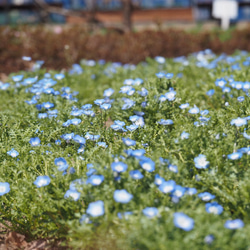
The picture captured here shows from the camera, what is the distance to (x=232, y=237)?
1.78m

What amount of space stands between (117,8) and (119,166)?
19.5 metres

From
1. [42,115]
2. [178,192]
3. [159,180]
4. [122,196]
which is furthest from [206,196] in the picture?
[42,115]

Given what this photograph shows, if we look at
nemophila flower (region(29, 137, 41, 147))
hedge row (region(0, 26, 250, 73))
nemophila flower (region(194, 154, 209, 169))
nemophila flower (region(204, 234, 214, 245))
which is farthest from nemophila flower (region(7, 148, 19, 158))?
hedge row (region(0, 26, 250, 73))

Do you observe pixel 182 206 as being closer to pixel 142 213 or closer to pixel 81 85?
pixel 142 213

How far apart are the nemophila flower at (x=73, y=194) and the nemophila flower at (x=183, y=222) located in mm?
643

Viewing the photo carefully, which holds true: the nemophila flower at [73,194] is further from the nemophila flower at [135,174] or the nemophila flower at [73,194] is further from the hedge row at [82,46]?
the hedge row at [82,46]

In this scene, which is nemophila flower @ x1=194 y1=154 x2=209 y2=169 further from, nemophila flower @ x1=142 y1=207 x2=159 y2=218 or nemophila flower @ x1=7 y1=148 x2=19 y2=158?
nemophila flower @ x1=7 y1=148 x2=19 y2=158

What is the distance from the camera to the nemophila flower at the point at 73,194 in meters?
2.12

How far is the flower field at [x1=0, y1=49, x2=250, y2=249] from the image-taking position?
1.84 m

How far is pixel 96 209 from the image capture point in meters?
1.91

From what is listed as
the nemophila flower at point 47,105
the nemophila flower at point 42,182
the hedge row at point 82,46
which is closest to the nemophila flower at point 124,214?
the nemophila flower at point 42,182

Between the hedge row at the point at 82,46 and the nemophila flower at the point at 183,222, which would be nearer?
the nemophila flower at the point at 183,222

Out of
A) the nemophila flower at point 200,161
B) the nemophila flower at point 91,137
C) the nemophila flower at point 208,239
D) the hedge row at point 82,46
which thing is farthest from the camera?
the hedge row at point 82,46

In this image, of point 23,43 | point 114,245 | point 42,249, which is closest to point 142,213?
point 114,245
